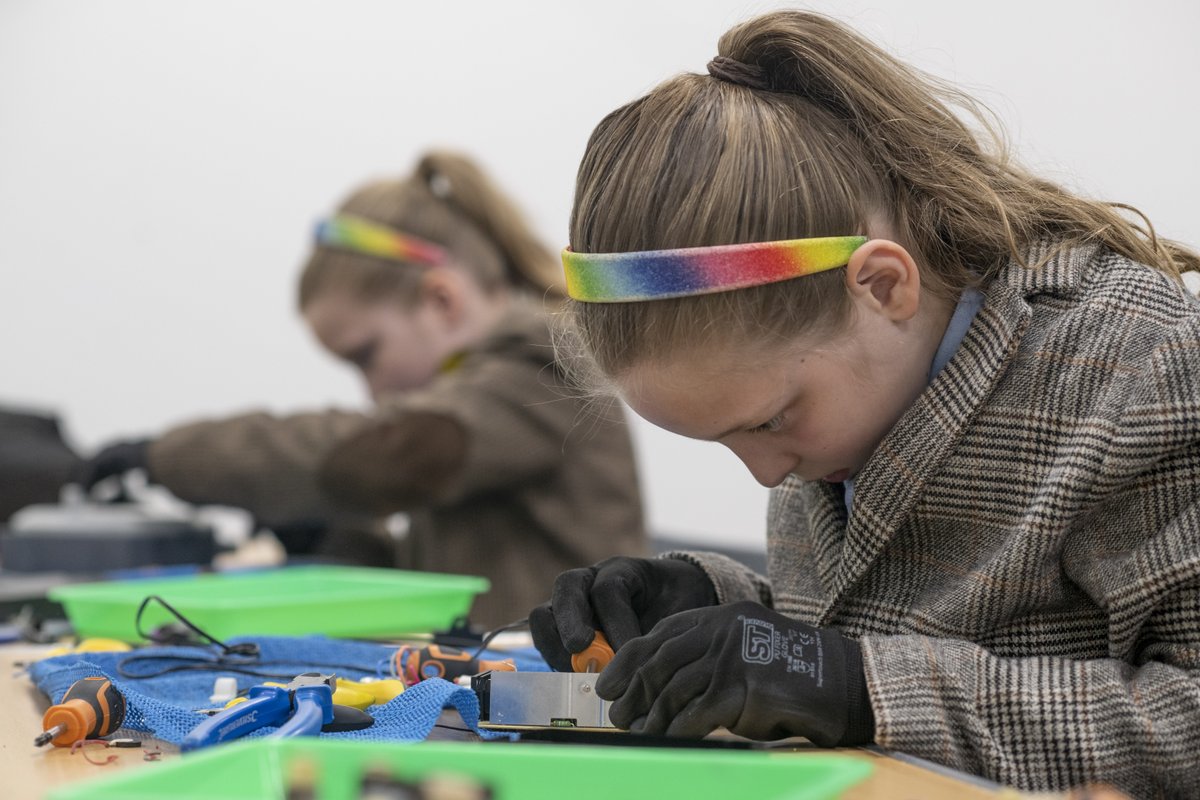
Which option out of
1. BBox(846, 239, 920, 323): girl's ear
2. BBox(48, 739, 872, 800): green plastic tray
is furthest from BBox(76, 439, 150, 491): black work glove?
BBox(48, 739, 872, 800): green plastic tray

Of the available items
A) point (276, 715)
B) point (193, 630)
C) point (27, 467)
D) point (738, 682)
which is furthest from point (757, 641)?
point (27, 467)

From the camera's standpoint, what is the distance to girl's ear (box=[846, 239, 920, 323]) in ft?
2.34

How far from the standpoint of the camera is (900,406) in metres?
0.77

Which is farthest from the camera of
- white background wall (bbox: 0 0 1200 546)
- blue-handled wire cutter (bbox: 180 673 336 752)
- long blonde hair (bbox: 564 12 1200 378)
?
white background wall (bbox: 0 0 1200 546)

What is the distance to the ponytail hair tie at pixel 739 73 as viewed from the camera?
777mm

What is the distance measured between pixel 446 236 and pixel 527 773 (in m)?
1.70

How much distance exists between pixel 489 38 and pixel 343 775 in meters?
2.22

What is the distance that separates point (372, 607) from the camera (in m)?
1.07

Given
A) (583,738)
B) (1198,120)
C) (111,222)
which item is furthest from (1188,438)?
(111,222)

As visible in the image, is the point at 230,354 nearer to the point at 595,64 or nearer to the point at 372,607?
the point at 595,64

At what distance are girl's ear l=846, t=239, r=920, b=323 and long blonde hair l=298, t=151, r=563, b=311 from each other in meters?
1.30

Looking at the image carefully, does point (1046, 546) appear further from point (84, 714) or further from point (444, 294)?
point (444, 294)

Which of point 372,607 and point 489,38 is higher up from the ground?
point 489,38

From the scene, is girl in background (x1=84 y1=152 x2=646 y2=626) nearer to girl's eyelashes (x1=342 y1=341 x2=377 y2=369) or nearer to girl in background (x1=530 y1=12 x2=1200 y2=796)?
girl's eyelashes (x1=342 y1=341 x2=377 y2=369)
